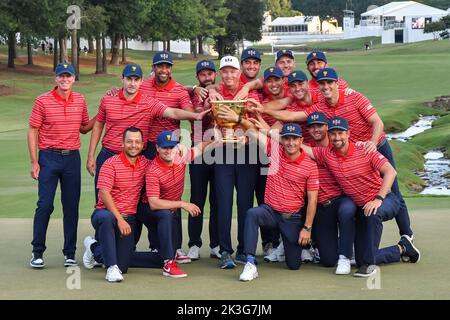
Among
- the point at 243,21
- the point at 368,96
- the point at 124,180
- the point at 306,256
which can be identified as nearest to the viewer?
the point at 124,180

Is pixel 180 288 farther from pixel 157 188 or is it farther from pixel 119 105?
pixel 119 105

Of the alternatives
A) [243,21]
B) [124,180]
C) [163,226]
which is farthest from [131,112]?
[243,21]

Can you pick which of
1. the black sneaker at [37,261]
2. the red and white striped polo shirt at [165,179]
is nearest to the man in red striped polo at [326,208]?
the red and white striped polo shirt at [165,179]

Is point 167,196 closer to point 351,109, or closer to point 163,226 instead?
point 163,226

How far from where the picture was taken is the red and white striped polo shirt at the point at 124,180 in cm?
908

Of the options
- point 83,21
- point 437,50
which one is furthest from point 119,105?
point 437,50

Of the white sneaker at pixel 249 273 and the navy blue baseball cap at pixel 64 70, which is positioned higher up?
the navy blue baseball cap at pixel 64 70

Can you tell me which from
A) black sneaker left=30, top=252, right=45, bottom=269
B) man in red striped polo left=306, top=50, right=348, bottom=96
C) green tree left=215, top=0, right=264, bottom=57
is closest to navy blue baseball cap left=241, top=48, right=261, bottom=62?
man in red striped polo left=306, top=50, right=348, bottom=96

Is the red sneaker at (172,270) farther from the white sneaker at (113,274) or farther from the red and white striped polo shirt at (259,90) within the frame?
the red and white striped polo shirt at (259,90)

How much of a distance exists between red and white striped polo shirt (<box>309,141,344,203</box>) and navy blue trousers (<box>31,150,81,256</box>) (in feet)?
8.15

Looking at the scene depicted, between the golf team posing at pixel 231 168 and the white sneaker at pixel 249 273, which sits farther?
the golf team posing at pixel 231 168

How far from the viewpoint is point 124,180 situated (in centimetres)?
909

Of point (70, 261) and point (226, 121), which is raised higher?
point (226, 121)

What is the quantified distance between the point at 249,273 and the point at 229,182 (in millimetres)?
1274
